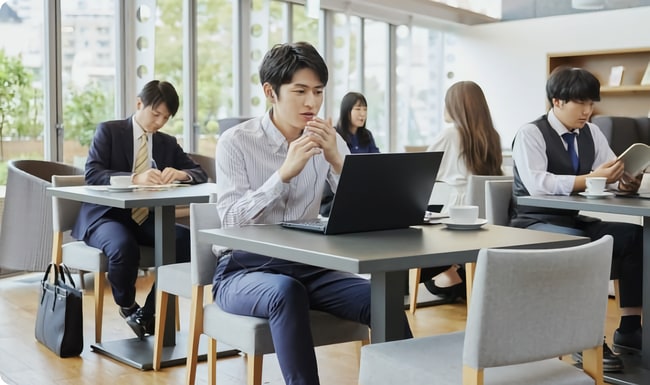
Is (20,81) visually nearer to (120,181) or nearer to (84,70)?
(84,70)

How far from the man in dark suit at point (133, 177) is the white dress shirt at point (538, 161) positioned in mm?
1545

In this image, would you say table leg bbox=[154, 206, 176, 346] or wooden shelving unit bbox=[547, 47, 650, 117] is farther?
wooden shelving unit bbox=[547, 47, 650, 117]

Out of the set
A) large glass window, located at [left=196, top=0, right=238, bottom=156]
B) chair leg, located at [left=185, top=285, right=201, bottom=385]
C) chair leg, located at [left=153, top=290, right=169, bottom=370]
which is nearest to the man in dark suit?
chair leg, located at [left=153, top=290, right=169, bottom=370]

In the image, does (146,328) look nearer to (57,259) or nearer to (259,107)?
(57,259)

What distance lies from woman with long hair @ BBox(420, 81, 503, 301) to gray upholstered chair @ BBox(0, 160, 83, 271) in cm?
237

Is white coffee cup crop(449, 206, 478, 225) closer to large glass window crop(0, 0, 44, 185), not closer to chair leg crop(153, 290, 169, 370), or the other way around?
chair leg crop(153, 290, 169, 370)

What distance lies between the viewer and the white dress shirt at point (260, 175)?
2711mm

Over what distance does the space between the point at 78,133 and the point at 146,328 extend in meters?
2.85

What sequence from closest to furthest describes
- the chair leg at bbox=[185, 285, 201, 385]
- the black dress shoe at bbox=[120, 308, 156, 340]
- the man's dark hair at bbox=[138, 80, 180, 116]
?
the chair leg at bbox=[185, 285, 201, 385] → the black dress shoe at bbox=[120, 308, 156, 340] → the man's dark hair at bbox=[138, 80, 180, 116]

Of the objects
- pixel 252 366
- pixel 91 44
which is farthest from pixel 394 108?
pixel 252 366

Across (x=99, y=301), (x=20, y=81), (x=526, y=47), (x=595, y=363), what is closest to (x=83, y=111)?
(x=20, y=81)

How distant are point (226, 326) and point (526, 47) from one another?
730 cm

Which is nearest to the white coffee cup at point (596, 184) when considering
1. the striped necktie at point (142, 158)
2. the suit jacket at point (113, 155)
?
the suit jacket at point (113, 155)

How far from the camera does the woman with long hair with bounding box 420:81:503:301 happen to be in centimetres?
471
